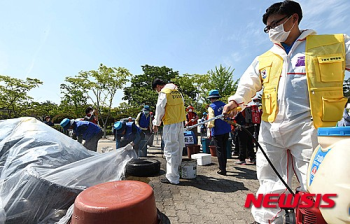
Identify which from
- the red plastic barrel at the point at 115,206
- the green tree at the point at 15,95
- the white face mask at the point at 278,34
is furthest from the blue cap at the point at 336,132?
the green tree at the point at 15,95

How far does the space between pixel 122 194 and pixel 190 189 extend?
2003 millimetres

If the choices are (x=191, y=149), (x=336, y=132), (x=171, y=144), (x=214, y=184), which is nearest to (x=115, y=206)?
(x=336, y=132)

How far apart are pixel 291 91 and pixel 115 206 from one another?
165cm

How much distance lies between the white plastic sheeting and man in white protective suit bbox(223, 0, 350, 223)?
1.91 m

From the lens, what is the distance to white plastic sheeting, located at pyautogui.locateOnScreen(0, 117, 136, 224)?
6.32ft

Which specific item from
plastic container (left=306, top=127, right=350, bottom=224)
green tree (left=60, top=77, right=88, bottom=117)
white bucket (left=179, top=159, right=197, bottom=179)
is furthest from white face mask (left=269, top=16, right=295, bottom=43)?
green tree (left=60, top=77, right=88, bottom=117)

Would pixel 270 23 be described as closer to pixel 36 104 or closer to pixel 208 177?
pixel 208 177

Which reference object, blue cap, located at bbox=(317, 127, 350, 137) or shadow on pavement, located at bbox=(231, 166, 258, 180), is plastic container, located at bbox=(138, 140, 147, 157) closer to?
shadow on pavement, located at bbox=(231, 166, 258, 180)

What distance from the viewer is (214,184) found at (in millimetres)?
3611

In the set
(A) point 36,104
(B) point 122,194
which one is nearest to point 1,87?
(A) point 36,104

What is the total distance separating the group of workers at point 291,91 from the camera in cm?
150

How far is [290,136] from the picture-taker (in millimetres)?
1619

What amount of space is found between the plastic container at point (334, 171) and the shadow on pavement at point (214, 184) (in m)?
2.42

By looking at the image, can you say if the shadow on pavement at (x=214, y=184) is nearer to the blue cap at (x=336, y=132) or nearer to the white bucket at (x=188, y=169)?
the white bucket at (x=188, y=169)
